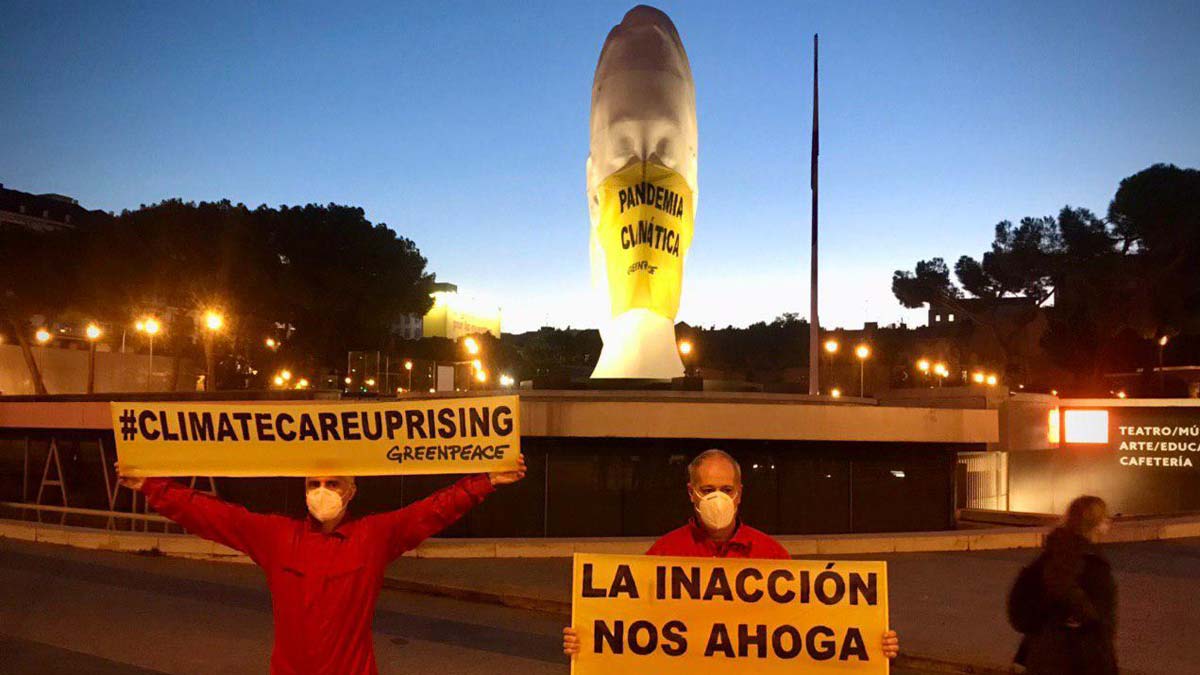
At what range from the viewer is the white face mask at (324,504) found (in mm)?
4215

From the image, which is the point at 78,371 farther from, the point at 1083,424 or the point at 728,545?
the point at 728,545

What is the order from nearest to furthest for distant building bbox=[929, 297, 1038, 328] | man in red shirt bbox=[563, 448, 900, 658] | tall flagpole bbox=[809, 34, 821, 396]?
man in red shirt bbox=[563, 448, 900, 658] → tall flagpole bbox=[809, 34, 821, 396] → distant building bbox=[929, 297, 1038, 328]

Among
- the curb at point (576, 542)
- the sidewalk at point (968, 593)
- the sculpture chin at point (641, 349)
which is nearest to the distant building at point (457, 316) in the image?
the sculpture chin at point (641, 349)

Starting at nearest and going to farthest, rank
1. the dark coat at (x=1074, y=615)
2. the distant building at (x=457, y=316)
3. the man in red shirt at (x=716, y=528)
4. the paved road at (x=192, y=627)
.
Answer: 1. the man in red shirt at (x=716, y=528)
2. the dark coat at (x=1074, y=615)
3. the paved road at (x=192, y=627)
4. the distant building at (x=457, y=316)

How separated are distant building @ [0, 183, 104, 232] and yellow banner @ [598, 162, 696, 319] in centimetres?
7591

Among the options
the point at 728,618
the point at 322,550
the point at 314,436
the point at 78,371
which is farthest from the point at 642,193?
the point at 78,371

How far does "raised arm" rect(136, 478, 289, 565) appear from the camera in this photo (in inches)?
165

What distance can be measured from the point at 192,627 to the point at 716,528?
24.8 ft

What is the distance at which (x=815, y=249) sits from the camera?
2603cm

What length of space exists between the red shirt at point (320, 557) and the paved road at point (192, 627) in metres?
4.44

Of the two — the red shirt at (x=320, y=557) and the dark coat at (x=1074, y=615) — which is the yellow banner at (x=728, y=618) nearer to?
the red shirt at (x=320, y=557)

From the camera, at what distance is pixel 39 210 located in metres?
89.4

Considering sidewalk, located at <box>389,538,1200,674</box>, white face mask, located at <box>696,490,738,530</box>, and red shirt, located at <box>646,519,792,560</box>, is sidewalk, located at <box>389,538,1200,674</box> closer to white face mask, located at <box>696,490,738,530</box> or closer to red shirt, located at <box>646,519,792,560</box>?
red shirt, located at <box>646,519,792,560</box>

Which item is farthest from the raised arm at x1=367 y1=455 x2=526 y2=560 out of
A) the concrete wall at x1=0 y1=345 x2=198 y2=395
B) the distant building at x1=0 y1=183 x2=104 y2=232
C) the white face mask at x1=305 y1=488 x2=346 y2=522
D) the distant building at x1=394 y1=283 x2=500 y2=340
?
the distant building at x1=0 y1=183 x2=104 y2=232
